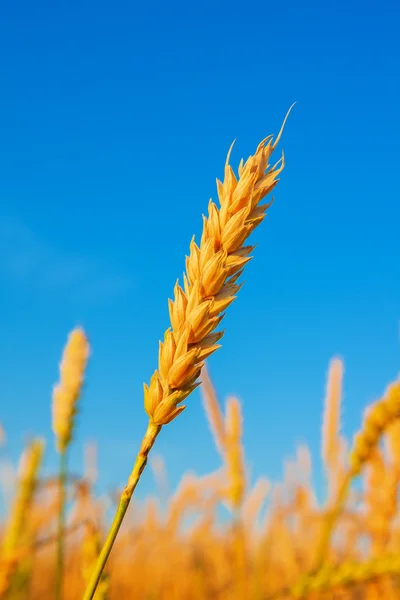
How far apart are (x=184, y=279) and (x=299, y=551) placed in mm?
4900

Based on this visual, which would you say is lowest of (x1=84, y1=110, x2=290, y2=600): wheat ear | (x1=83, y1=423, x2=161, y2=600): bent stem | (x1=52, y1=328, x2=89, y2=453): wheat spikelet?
(x1=83, y1=423, x2=161, y2=600): bent stem

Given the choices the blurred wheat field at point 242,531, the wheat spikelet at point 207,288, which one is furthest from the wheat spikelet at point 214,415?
the wheat spikelet at point 207,288

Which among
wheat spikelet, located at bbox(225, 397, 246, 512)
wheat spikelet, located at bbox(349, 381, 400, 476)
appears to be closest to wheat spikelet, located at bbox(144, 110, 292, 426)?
wheat spikelet, located at bbox(349, 381, 400, 476)

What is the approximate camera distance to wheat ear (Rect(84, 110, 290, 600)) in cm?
82

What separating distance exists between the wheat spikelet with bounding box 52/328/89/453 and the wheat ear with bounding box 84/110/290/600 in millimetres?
707

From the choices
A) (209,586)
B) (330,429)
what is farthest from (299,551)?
(330,429)

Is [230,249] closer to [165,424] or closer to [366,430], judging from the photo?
[165,424]

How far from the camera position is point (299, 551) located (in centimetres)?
527

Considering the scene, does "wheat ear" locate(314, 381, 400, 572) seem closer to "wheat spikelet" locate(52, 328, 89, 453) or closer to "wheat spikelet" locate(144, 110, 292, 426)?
"wheat spikelet" locate(52, 328, 89, 453)

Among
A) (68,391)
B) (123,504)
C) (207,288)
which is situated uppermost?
(68,391)

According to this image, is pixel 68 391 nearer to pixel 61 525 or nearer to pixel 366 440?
pixel 61 525

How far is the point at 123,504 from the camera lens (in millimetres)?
729

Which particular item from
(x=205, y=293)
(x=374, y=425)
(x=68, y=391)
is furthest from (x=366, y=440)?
(x=205, y=293)

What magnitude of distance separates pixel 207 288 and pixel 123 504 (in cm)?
29
